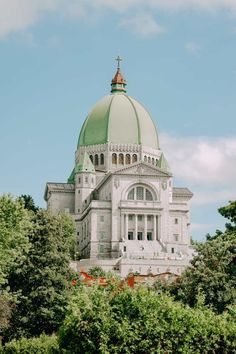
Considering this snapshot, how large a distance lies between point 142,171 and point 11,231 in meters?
85.3

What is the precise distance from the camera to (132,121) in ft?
521

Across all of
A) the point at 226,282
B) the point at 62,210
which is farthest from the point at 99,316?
the point at 62,210

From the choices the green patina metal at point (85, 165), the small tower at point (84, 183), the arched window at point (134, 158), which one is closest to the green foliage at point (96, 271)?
the small tower at point (84, 183)

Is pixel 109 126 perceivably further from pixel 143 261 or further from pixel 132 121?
pixel 143 261

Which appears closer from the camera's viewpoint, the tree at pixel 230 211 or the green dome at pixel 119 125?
the tree at pixel 230 211

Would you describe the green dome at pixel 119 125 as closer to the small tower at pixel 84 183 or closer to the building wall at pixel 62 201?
the small tower at pixel 84 183

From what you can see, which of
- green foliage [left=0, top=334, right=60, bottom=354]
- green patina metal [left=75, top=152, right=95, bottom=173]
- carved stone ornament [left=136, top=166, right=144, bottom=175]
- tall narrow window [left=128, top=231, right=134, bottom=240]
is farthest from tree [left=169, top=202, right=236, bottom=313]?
green patina metal [left=75, top=152, right=95, bottom=173]

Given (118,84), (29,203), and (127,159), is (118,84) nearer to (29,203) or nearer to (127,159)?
(127,159)

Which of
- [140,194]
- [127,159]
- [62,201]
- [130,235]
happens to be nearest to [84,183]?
[62,201]

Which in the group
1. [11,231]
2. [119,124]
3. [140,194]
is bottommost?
[11,231]

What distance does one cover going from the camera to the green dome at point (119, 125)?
522ft

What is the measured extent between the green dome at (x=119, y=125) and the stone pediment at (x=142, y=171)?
Answer: 16948 mm

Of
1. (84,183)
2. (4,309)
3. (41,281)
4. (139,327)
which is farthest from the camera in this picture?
(84,183)

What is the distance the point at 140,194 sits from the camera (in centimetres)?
14262
